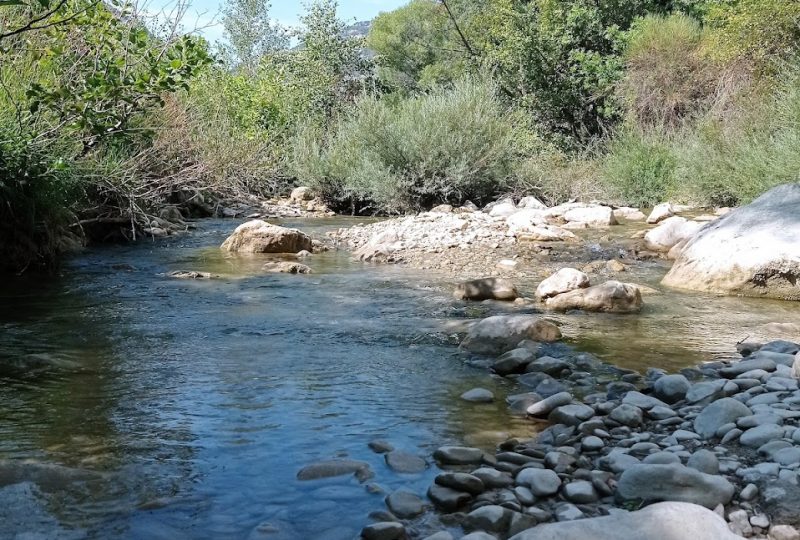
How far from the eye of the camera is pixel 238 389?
14.6 ft

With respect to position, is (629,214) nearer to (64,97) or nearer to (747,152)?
(747,152)

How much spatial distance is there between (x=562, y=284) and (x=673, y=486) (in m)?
4.44

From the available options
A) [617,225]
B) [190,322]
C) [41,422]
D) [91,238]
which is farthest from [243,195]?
[41,422]

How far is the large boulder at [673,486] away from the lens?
111 inches

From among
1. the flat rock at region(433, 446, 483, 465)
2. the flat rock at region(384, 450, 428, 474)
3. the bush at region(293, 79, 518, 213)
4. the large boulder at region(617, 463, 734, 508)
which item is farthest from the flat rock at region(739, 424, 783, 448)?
the bush at region(293, 79, 518, 213)

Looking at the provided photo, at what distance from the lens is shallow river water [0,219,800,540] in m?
2.95

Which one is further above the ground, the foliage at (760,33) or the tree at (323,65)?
the tree at (323,65)

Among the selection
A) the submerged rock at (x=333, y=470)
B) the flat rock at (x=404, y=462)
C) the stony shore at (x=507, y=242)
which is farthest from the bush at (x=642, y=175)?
the submerged rock at (x=333, y=470)

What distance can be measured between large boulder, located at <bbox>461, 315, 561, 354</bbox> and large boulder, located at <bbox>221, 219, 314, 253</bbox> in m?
5.65

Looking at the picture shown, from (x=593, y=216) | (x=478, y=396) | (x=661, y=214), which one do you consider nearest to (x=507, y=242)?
(x=593, y=216)

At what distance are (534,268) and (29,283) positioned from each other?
17.9 ft

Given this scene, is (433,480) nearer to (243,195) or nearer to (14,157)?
(14,157)

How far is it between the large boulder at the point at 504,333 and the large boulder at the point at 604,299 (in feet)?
3.94

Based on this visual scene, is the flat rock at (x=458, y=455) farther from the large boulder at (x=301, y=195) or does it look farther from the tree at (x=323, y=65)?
the tree at (x=323, y=65)
